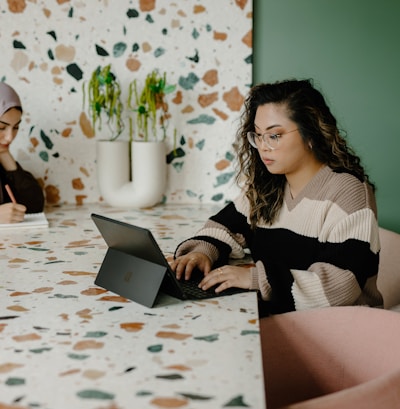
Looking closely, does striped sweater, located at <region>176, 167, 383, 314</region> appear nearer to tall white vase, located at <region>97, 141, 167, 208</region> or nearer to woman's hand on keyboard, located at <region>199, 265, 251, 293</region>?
woman's hand on keyboard, located at <region>199, 265, 251, 293</region>

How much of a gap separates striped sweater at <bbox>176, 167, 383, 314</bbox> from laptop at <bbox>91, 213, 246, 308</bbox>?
11 centimetres

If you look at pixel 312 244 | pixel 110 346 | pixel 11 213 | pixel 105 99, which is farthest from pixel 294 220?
pixel 105 99

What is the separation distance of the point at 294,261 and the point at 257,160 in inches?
12.9

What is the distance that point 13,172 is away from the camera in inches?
92.9

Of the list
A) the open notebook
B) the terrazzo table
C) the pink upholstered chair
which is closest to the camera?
the terrazzo table

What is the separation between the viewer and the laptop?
1324mm

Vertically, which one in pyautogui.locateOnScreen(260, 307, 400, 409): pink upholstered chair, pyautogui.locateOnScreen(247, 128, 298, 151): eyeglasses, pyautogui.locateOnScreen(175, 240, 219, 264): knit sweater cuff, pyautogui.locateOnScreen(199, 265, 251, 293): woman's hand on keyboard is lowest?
pyautogui.locateOnScreen(260, 307, 400, 409): pink upholstered chair

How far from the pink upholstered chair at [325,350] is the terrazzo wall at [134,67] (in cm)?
126

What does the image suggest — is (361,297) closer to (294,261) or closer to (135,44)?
(294,261)

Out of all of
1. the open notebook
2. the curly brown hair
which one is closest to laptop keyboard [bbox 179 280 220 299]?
the curly brown hair

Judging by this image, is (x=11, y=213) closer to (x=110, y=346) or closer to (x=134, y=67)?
(x=134, y=67)

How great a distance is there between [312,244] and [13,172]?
1.18 meters

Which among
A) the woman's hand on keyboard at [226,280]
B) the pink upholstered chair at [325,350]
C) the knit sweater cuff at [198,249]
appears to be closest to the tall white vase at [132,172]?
the knit sweater cuff at [198,249]

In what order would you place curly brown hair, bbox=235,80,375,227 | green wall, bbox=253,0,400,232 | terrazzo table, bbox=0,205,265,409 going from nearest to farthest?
terrazzo table, bbox=0,205,265,409 → curly brown hair, bbox=235,80,375,227 → green wall, bbox=253,0,400,232
